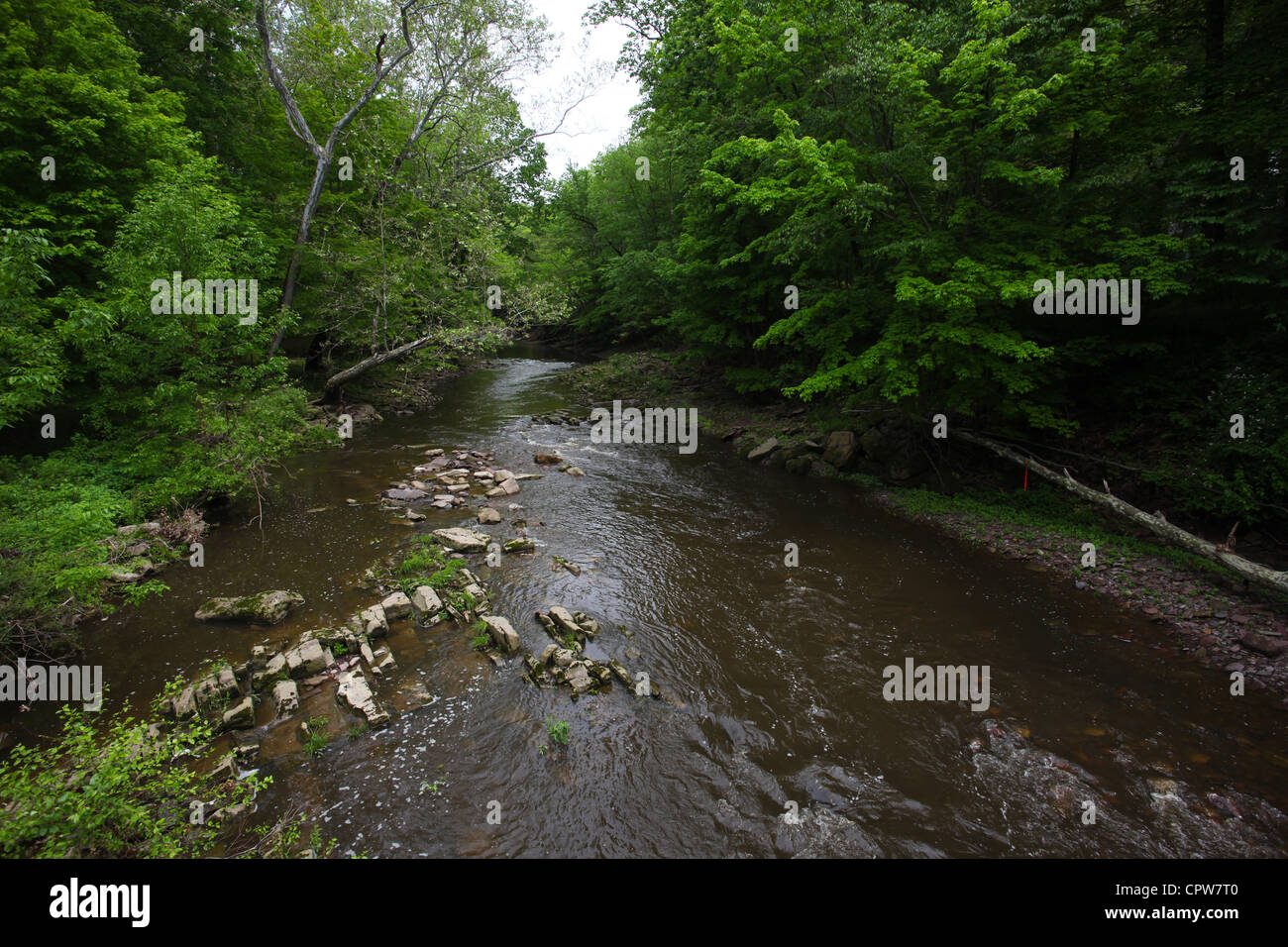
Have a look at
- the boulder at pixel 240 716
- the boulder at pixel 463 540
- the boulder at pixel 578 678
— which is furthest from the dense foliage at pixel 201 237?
the boulder at pixel 578 678

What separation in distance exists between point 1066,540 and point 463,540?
417 inches

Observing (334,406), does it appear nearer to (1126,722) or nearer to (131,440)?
(131,440)

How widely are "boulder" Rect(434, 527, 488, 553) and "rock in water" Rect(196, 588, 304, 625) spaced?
237 centimetres

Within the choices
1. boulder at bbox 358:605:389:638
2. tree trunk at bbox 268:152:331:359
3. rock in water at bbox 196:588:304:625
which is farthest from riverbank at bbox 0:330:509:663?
tree trunk at bbox 268:152:331:359

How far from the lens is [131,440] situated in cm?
803

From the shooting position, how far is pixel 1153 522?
784cm

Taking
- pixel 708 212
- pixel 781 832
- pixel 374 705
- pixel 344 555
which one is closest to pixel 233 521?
pixel 344 555

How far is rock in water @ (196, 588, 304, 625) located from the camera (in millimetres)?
6367

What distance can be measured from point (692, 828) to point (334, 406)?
1762 cm

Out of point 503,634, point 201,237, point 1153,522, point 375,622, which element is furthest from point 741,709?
point 201,237

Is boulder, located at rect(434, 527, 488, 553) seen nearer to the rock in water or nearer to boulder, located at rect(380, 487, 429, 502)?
boulder, located at rect(380, 487, 429, 502)

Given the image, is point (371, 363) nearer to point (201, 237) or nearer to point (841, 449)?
point (201, 237)
